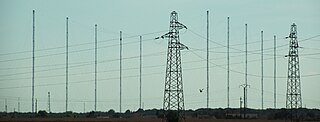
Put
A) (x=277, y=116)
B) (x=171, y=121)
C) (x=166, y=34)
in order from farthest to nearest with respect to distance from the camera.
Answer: (x=277, y=116) < (x=166, y=34) < (x=171, y=121)

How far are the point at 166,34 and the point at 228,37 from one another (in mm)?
20634

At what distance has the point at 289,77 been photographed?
90062 millimetres

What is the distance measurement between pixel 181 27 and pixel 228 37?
1888cm

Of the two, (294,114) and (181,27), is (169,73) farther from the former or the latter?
(294,114)

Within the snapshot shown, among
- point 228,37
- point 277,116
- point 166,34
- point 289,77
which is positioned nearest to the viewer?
point 166,34

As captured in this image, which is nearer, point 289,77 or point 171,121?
point 171,121

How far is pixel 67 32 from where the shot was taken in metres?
91.4

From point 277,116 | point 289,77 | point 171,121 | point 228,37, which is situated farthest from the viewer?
point 277,116

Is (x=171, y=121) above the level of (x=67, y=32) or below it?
below

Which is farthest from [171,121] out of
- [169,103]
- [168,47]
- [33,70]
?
[33,70]

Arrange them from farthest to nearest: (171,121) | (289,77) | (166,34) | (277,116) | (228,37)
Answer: (277,116), (228,37), (289,77), (166,34), (171,121)

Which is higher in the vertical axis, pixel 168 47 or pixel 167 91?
pixel 168 47

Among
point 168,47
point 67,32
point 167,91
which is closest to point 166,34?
point 168,47

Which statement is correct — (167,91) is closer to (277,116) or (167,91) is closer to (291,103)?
(291,103)
